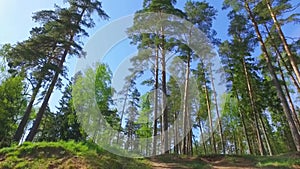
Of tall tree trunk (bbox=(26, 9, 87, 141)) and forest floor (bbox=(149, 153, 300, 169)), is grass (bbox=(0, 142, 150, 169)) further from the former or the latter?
tall tree trunk (bbox=(26, 9, 87, 141))

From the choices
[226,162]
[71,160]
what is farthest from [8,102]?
[226,162]

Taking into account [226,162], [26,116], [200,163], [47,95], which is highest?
[47,95]

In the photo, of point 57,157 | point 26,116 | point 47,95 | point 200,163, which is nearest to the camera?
point 57,157

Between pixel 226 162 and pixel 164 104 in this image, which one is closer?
pixel 226 162

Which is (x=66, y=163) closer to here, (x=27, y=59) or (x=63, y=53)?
(x=27, y=59)

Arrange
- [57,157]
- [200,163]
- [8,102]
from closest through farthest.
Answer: [57,157], [200,163], [8,102]

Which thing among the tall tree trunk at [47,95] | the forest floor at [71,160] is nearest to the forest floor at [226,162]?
the forest floor at [71,160]

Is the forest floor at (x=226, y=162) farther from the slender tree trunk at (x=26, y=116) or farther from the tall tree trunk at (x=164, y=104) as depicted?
the slender tree trunk at (x=26, y=116)

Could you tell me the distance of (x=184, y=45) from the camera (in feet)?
43.2

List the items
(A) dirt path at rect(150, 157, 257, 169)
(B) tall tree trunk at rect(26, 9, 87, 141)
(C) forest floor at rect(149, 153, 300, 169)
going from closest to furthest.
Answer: (C) forest floor at rect(149, 153, 300, 169) < (A) dirt path at rect(150, 157, 257, 169) < (B) tall tree trunk at rect(26, 9, 87, 141)

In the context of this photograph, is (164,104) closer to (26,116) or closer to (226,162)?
(226,162)

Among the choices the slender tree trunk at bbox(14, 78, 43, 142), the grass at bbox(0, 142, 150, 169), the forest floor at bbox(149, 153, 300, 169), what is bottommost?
the grass at bbox(0, 142, 150, 169)

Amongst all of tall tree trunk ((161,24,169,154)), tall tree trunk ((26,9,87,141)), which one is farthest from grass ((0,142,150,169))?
tall tree trunk ((161,24,169,154))

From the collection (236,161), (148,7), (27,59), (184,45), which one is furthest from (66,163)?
(148,7)
